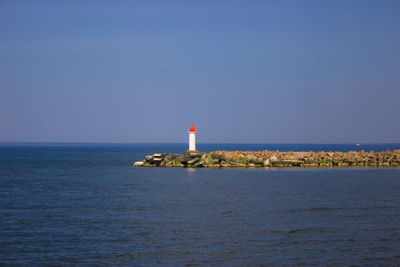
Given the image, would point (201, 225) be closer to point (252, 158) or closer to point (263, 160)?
point (263, 160)

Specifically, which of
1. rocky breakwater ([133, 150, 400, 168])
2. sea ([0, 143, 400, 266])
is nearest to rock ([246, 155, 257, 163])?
rocky breakwater ([133, 150, 400, 168])

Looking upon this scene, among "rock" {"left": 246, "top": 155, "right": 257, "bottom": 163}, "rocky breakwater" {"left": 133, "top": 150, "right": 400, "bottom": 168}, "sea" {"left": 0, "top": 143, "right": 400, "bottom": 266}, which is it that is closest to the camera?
"sea" {"left": 0, "top": 143, "right": 400, "bottom": 266}

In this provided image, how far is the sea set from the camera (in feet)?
46.4

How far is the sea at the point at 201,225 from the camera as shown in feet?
46.4

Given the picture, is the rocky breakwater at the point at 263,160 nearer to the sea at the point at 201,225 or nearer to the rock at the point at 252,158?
the rock at the point at 252,158

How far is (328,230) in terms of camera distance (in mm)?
17516

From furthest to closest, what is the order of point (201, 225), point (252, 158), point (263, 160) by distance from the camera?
point (252, 158) < point (263, 160) < point (201, 225)

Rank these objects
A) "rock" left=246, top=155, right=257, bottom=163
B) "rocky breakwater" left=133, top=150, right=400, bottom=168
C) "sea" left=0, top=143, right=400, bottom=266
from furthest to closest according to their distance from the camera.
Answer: "rock" left=246, top=155, right=257, bottom=163, "rocky breakwater" left=133, top=150, right=400, bottom=168, "sea" left=0, top=143, right=400, bottom=266

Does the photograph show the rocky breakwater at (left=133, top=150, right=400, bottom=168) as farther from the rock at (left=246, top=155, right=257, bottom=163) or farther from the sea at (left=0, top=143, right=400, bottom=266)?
the sea at (left=0, top=143, right=400, bottom=266)

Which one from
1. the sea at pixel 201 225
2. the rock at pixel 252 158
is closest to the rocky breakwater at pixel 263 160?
the rock at pixel 252 158

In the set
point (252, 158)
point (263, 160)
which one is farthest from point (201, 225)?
point (252, 158)

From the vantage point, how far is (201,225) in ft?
60.6

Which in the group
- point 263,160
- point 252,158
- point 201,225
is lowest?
point 201,225

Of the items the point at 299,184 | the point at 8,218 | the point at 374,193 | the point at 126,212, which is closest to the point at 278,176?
the point at 299,184
